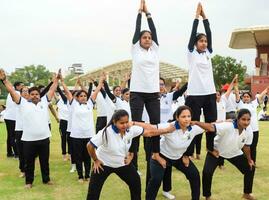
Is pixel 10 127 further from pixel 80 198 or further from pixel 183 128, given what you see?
pixel 183 128

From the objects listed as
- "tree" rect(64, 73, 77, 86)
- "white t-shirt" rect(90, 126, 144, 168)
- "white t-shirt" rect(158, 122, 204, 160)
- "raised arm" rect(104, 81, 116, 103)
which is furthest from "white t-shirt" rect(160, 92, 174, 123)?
"tree" rect(64, 73, 77, 86)

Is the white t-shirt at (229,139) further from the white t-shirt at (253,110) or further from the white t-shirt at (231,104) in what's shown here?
the white t-shirt at (231,104)

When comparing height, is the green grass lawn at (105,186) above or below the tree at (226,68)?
below

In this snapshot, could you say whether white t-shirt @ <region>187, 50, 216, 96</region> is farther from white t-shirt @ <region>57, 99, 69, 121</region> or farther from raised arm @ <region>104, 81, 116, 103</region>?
white t-shirt @ <region>57, 99, 69, 121</region>

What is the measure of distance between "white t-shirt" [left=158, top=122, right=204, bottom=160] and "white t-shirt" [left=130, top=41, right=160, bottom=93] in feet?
2.27

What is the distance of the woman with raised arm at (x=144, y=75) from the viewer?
5781mm

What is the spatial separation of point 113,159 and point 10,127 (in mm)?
5489

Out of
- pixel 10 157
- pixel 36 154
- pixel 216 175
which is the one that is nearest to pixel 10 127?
pixel 10 157

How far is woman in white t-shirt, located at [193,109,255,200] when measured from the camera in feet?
18.7

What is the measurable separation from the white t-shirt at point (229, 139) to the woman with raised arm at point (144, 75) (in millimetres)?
1010

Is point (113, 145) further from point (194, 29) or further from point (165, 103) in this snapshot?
point (165, 103)

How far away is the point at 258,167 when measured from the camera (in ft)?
27.9

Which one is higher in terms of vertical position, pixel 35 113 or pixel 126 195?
pixel 35 113

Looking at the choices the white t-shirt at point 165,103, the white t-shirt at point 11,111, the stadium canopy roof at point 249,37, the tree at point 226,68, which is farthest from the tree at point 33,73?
the white t-shirt at point 165,103
